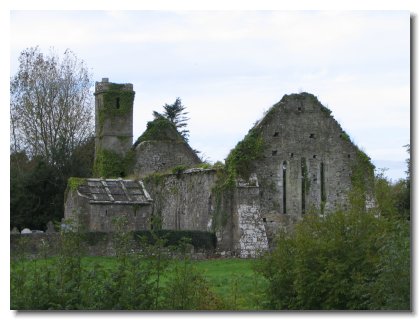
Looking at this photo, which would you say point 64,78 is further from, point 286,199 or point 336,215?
point 336,215

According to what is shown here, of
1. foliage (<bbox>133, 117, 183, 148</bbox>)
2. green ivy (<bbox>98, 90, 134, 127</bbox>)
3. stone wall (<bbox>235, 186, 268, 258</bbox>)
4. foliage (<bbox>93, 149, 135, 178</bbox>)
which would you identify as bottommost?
stone wall (<bbox>235, 186, 268, 258</bbox>)

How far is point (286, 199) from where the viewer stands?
3183 centimetres

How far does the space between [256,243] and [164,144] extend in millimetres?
14443

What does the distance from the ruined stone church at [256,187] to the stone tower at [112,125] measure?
718 cm

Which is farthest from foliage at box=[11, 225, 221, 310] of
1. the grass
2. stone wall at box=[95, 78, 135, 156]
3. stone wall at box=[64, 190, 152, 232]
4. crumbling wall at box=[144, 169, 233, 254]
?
stone wall at box=[95, 78, 135, 156]

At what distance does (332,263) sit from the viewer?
15844mm

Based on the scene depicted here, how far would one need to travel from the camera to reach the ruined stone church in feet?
103

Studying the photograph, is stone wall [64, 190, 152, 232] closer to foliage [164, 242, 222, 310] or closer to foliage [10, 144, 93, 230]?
foliage [10, 144, 93, 230]

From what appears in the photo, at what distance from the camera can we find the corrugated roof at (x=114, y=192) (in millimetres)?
34400

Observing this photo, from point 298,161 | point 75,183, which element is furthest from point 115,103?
point 298,161

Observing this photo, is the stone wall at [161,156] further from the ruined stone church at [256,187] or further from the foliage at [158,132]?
the ruined stone church at [256,187]

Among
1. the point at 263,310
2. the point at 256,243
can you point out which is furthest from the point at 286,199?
the point at 263,310

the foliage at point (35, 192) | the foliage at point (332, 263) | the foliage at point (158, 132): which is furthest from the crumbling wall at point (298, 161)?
the foliage at point (332, 263)

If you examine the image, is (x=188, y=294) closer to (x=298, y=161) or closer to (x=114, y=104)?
(x=298, y=161)
